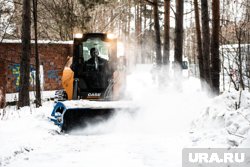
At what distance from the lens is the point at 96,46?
34.2ft


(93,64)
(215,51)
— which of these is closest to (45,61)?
(93,64)

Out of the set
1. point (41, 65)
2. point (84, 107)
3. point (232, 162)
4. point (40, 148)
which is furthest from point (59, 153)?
point (41, 65)

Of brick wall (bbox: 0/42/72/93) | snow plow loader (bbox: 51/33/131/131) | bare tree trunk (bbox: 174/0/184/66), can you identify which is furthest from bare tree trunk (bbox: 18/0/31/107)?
brick wall (bbox: 0/42/72/93)

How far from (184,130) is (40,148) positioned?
10.0ft

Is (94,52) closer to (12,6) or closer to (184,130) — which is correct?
(184,130)

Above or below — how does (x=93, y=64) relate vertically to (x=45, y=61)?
below

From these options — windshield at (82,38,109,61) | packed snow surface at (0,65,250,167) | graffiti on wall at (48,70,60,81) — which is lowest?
packed snow surface at (0,65,250,167)

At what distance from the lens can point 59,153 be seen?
5.81 metres

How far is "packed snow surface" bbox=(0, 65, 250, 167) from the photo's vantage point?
17.5 feet

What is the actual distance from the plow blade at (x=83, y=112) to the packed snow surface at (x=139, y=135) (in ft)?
0.48

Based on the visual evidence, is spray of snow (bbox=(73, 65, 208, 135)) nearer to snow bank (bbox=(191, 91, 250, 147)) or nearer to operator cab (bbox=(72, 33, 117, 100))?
snow bank (bbox=(191, 91, 250, 147))

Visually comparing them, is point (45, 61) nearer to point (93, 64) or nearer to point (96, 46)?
point (96, 46)

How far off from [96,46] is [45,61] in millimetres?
11559

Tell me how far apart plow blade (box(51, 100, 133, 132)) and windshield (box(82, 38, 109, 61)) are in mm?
2696
